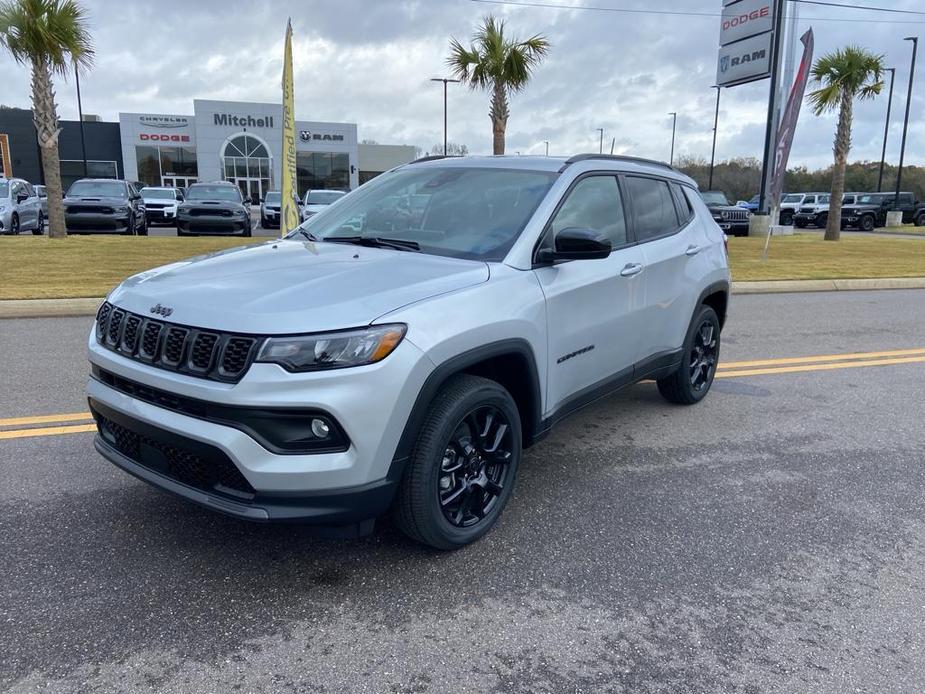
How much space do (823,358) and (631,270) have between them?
4.22 m

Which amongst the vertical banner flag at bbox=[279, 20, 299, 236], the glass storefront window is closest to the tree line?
the glass storefront window

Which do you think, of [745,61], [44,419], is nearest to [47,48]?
[44,419]

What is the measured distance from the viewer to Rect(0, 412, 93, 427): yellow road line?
4.79m

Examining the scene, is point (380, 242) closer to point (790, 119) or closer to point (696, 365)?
point (696, 365)

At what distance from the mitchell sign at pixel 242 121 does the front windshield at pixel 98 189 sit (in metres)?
34.0

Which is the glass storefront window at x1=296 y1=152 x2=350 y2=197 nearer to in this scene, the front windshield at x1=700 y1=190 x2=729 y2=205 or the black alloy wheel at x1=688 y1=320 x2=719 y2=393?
the front windshield at x1=700 y1=190 x2=729 y2=205

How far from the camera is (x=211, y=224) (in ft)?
63.9

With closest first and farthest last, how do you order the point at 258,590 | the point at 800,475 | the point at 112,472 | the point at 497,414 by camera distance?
the point at 258,590 < the point at 497,414 < the point at 112,472 < the point at 800,475

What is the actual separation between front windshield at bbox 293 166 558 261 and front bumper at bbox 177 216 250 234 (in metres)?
16.1

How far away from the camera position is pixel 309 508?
8.79 feet

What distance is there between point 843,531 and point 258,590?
2.87m

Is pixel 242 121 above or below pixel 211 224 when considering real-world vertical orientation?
above

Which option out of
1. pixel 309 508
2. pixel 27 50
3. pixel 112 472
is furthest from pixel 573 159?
pixel 27 50

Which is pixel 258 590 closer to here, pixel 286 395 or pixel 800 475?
pixel 286 395
